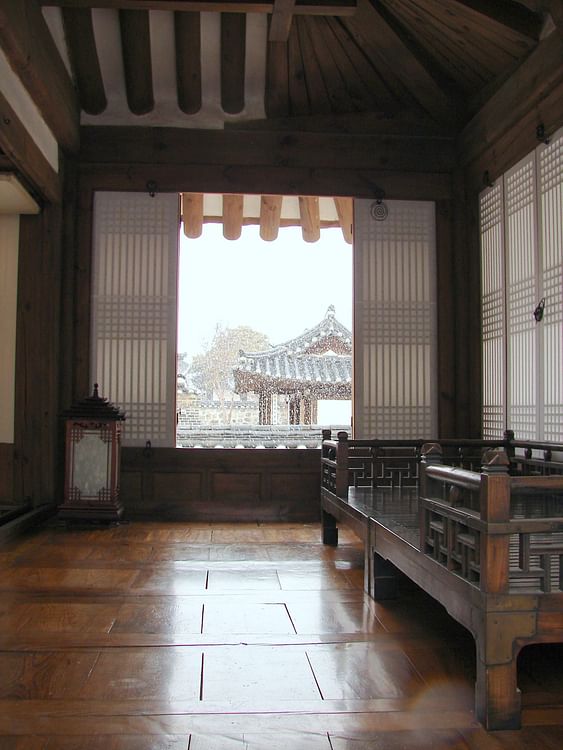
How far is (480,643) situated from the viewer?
1.88m

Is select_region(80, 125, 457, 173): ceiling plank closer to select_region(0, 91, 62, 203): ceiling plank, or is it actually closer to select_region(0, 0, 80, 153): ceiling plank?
select_region(0, 0, 80, 153): ceiling plank

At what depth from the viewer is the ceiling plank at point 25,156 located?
3828mm

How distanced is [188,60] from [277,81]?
629 mm

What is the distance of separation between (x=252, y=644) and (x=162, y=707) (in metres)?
0.57

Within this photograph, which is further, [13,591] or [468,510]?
[13,591]

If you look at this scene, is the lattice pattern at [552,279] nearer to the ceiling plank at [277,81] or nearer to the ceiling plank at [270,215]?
the ceiling plank at [277,81]

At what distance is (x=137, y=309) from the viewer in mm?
5410

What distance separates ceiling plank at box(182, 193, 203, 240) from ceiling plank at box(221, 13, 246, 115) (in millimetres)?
1625

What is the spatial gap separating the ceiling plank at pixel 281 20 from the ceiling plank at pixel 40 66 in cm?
135

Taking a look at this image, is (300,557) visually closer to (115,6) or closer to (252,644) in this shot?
(252,644)

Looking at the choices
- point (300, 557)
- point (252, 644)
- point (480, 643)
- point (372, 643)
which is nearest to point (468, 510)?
point (480, 643)

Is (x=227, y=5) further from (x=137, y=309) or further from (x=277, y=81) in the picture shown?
(x=137, y=309)

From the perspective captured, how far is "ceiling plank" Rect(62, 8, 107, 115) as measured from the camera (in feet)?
15.6

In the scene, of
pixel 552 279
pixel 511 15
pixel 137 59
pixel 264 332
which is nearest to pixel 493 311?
pixel 552 279
